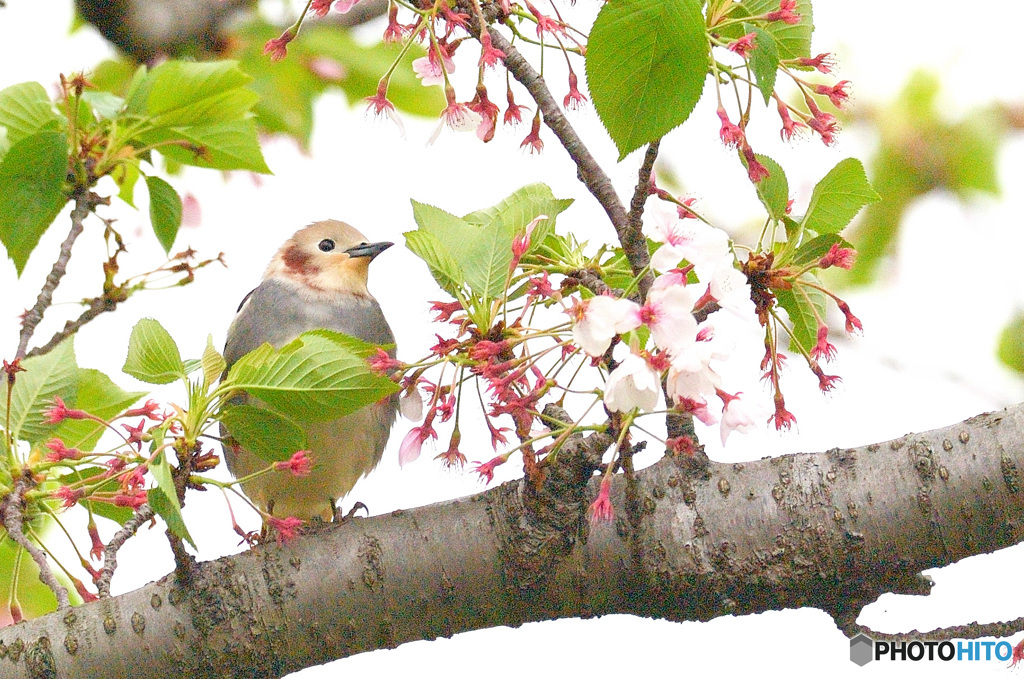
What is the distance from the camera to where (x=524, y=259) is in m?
2.69

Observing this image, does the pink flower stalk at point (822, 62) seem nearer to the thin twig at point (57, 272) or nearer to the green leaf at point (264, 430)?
the green leaf at point (264, 430)

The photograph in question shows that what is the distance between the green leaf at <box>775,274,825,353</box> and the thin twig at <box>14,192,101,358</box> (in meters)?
1.83

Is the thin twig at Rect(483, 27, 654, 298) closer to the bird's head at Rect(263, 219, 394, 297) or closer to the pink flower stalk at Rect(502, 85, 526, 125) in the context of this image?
the pink flower stalk at Rect(502, 85, 526, 125)

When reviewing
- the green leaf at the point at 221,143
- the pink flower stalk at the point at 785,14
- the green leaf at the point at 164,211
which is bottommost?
the pink flower stalk at the point at 785,14

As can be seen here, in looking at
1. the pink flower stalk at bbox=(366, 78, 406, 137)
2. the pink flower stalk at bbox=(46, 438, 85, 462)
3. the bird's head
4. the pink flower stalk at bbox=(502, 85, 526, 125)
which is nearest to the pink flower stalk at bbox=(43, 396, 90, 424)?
the pink flower stalk at bbox=(46, 438, 85, 462)

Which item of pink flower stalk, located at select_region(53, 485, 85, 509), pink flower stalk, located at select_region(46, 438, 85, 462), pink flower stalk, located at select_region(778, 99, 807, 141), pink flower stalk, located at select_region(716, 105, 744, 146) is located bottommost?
pink flower stalk, located at select_region(53, 485, 85, 509)

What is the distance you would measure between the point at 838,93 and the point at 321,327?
236cm

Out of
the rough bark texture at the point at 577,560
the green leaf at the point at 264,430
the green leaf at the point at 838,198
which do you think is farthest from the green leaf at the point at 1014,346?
the green leaf at the point at 264,430

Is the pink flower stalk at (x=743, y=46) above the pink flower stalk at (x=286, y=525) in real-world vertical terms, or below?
above

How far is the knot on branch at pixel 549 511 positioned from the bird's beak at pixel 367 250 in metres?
2.27

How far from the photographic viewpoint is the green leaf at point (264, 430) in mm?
2523

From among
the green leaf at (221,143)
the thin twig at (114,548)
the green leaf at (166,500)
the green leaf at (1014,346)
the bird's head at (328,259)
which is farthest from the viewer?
the bird's head at (328,259)

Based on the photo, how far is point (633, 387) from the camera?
6.98 feet

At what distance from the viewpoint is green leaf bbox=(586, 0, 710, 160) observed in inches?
83.9
